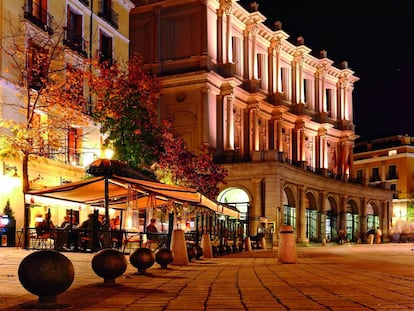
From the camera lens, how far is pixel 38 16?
3030cm

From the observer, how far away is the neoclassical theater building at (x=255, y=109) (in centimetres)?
4856

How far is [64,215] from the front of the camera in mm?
31656

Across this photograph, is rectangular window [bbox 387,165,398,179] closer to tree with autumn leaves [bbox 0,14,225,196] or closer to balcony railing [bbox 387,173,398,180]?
balcony railing [bbox 387,173,398,180]

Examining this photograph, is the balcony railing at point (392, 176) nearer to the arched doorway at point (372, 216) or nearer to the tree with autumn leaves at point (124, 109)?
the arched doorway at point (372, 216)

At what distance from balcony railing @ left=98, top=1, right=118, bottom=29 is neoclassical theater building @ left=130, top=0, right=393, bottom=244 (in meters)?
13.5

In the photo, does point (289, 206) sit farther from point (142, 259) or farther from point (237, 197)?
point (142, 259)

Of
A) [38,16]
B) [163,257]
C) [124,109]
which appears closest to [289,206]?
[124,109]

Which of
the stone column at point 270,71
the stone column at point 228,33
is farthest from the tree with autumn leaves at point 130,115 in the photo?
the stone column at point 270,71

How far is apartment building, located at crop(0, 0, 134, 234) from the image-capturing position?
89.3 feet

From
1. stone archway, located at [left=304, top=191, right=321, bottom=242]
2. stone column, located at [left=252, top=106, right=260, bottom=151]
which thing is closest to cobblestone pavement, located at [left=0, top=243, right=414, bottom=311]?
stone archway, located at [left=304, top=191, right=321, bottom=242]

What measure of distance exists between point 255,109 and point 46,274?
166ft

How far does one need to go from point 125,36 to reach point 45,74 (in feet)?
42.8

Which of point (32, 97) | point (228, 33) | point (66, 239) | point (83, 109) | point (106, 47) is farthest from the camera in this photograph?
point (228, 33)

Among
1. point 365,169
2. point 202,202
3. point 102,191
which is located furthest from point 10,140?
point 365,169
